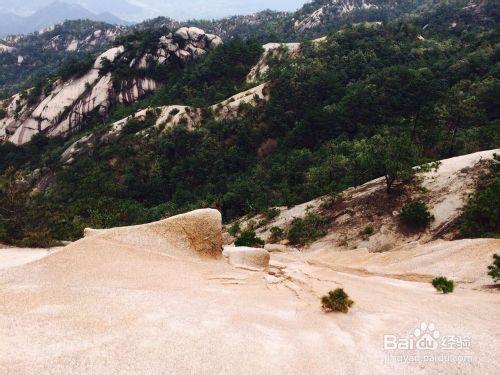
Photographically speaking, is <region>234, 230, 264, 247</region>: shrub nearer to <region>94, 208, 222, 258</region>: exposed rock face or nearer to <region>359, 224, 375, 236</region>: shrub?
→ <region>359, 224, 375, 236</region>: shrub

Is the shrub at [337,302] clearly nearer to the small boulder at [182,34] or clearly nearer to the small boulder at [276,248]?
the small boulder at [276,248]

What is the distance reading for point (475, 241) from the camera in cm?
2656

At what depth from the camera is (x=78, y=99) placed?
132 m

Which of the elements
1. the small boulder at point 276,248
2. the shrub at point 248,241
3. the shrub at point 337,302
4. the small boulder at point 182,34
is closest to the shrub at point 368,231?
the small boulder at point 276,248

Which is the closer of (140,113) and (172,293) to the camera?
(172,293)

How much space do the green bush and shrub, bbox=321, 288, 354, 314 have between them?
91.6ft

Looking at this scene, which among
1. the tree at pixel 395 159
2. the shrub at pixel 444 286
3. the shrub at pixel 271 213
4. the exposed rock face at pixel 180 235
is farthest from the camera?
the shrub at pixel 271 213

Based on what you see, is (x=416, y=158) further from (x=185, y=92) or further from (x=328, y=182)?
(x=185, y=92)

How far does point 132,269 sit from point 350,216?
3188cm

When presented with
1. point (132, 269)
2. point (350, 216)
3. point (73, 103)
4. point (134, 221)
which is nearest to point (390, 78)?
point (350, 216)

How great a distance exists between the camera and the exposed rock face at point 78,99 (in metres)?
130

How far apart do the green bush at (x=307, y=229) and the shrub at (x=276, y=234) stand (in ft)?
5.62

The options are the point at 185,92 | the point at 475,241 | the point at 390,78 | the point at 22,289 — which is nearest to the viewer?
the point at 22,289

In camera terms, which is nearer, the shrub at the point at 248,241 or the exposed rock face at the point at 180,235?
the exposed rock face at the point at 180,235
